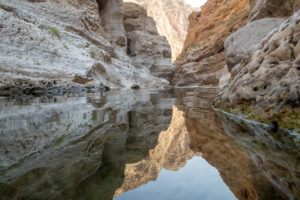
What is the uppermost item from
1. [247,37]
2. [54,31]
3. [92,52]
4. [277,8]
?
[54,31]

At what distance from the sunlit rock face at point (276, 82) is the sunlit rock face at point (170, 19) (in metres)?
58.0

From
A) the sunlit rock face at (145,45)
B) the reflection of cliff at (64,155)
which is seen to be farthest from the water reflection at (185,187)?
the sunlit rock face at (145,45)

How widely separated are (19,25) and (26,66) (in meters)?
2.11

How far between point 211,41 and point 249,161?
20806mm

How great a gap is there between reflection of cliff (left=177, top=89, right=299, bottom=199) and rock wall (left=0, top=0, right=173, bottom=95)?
5948mm

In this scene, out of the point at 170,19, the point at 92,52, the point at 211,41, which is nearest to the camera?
the point at 92,52

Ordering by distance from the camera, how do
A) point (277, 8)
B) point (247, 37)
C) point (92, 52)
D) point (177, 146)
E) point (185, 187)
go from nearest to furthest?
point (185, 187) < point (177, 146) < point (247, 37) < point (277, 8) < point (92, 52)

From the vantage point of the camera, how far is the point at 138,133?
162 cm

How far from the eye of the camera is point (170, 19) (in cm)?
6894

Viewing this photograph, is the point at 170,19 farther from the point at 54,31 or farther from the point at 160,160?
the point at 160,160

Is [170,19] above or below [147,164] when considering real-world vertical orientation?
above

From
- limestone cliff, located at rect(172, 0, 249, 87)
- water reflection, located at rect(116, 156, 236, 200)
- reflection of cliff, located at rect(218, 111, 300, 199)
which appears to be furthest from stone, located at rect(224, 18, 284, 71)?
limestone cliff, located at rect(172, 0, 249, 87)

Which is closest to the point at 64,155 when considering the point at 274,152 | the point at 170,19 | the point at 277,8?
the point at 274,152

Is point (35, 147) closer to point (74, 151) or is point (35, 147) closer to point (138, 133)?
point (74, 151)
